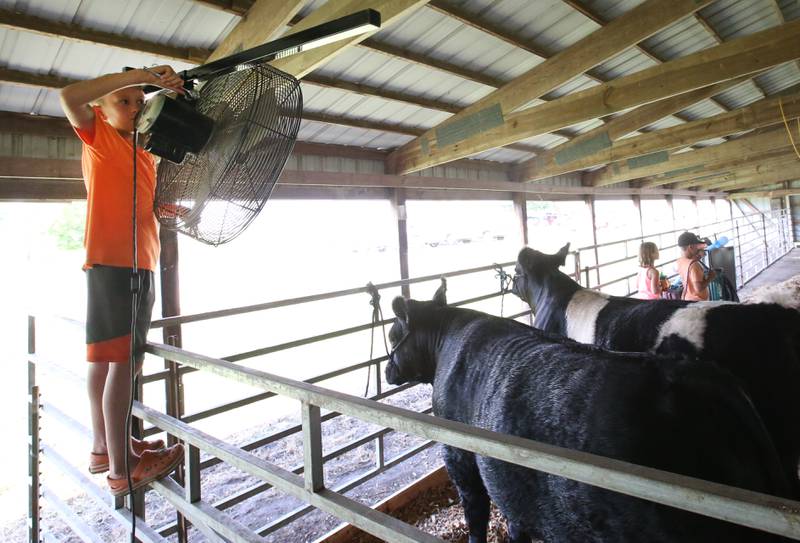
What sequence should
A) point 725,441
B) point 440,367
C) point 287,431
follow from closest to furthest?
point 725,441 → point 440,367 → point 287,431

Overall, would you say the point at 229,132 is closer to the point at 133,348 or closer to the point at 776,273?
the point at 133,348

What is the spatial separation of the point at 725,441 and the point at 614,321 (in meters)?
1.54

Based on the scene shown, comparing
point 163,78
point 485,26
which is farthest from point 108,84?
point 485,26

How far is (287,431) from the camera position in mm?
2592

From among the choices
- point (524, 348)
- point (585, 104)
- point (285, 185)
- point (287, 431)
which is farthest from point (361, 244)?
point (524, 348)

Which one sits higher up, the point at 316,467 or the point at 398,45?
the point at 398,45

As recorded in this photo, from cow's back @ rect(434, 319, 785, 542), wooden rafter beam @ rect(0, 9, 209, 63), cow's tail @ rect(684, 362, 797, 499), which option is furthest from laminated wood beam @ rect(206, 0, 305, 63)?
cow's tail @ rect(684, 362, 797, 499)

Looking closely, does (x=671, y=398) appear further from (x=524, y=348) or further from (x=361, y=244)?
(x=361, y=244)

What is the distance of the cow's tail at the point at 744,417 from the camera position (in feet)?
3.95

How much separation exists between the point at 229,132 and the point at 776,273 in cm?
1204

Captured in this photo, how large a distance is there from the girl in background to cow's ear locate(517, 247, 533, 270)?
60.5 inches

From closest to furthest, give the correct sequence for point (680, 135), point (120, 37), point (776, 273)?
point (120, 37) < point (680, 135) < point (776, 273)

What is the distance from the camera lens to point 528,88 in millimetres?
4656

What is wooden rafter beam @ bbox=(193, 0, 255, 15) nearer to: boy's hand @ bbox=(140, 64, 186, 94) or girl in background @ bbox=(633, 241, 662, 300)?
boy's hand @ bbox=(140, 64, 186, 94)
